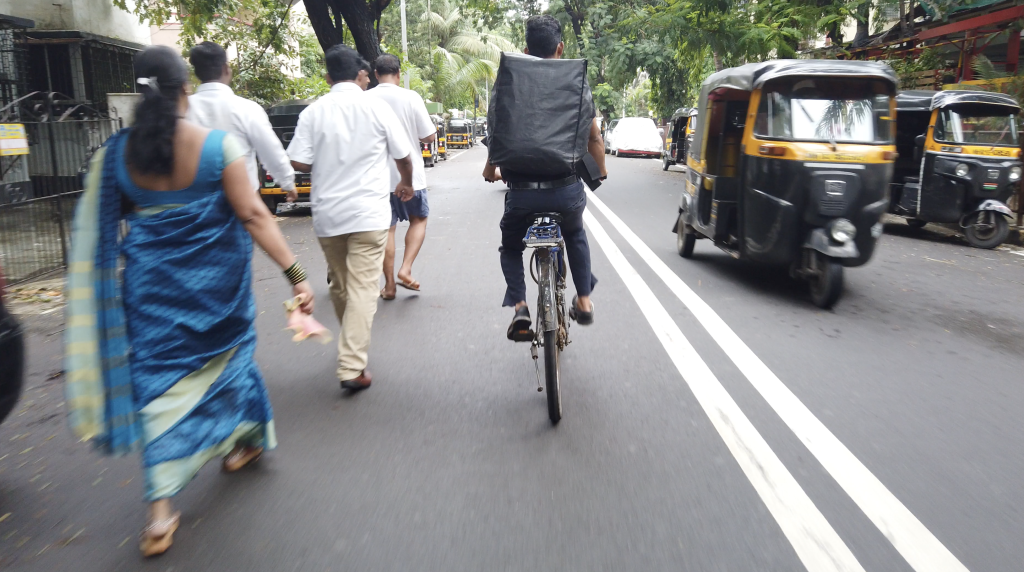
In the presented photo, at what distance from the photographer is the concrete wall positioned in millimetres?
17141

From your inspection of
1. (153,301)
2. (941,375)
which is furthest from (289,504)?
(941,375)

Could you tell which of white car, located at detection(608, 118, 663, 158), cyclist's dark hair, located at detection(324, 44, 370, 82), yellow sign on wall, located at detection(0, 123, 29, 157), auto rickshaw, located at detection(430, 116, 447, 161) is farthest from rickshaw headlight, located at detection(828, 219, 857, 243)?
auto rickshaw, located at detection(430, 116, 447, 161)

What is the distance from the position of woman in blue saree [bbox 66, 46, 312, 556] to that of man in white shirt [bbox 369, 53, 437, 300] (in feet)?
10.2

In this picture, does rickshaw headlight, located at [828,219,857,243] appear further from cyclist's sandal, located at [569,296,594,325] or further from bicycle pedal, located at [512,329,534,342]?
bicycle pedal, located at [512,329,534,342]

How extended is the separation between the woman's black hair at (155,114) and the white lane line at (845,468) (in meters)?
3.01

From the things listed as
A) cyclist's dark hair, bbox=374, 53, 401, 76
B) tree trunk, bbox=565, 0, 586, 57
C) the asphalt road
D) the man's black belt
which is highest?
tree trunk, bbox=565, 0, 586, 57

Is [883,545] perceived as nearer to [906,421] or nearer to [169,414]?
[906,421]

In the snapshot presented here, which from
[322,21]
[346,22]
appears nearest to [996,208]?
[322,21]

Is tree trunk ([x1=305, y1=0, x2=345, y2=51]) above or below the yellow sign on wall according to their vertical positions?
above

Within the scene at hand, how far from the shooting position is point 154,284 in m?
3.17

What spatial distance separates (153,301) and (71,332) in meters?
0.30

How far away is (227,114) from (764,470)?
3.62 m

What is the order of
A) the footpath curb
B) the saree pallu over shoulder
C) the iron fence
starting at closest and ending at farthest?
the saree pallu over shoulder
the iron fence
the footpath curb

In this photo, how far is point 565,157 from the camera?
14.2 ft
